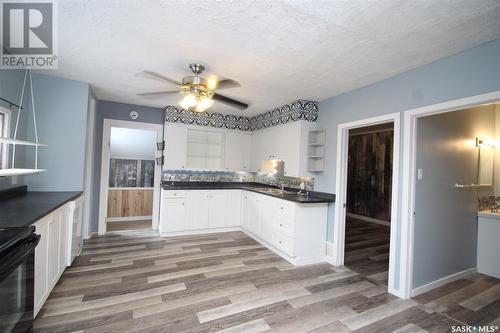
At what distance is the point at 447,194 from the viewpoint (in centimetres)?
285

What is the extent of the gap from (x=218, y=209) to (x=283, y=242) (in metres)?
1.65

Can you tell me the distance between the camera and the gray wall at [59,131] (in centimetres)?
→ 301

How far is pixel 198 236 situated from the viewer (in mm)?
4355

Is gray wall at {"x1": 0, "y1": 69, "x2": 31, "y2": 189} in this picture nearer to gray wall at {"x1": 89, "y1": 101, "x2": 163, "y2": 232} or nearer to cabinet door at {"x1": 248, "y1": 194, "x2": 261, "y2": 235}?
gray wall at {"x1": 89, "y1": 101, "x2": 163, "y2": 232}

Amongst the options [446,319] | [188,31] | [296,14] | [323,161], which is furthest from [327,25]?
[446,319]

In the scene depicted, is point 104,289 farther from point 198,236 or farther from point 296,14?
point 296,14

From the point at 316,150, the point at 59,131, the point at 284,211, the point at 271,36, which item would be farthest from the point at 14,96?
the point at 316,150

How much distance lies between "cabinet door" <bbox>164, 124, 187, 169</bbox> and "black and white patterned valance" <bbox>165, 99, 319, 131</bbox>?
17cm

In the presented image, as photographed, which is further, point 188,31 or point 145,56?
point 145,56

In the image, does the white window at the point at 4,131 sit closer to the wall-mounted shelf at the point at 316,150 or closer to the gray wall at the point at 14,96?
the gray wall at the point at 14,96

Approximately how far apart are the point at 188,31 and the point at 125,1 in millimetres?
476

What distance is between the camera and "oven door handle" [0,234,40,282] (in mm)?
1195

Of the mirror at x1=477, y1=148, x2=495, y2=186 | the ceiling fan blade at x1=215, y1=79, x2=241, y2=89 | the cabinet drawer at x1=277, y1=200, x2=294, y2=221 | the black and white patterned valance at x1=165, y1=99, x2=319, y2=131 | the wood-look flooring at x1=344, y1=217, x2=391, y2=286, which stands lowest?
the wood-look flooring at x1=344, y1=217, x2=391, y2=286

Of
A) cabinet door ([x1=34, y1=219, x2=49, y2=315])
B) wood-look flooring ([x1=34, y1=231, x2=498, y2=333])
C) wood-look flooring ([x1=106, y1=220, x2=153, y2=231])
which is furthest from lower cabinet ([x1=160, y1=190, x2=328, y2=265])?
cabinet door ([x1=34, y1=219, x2=49, y2=315])
